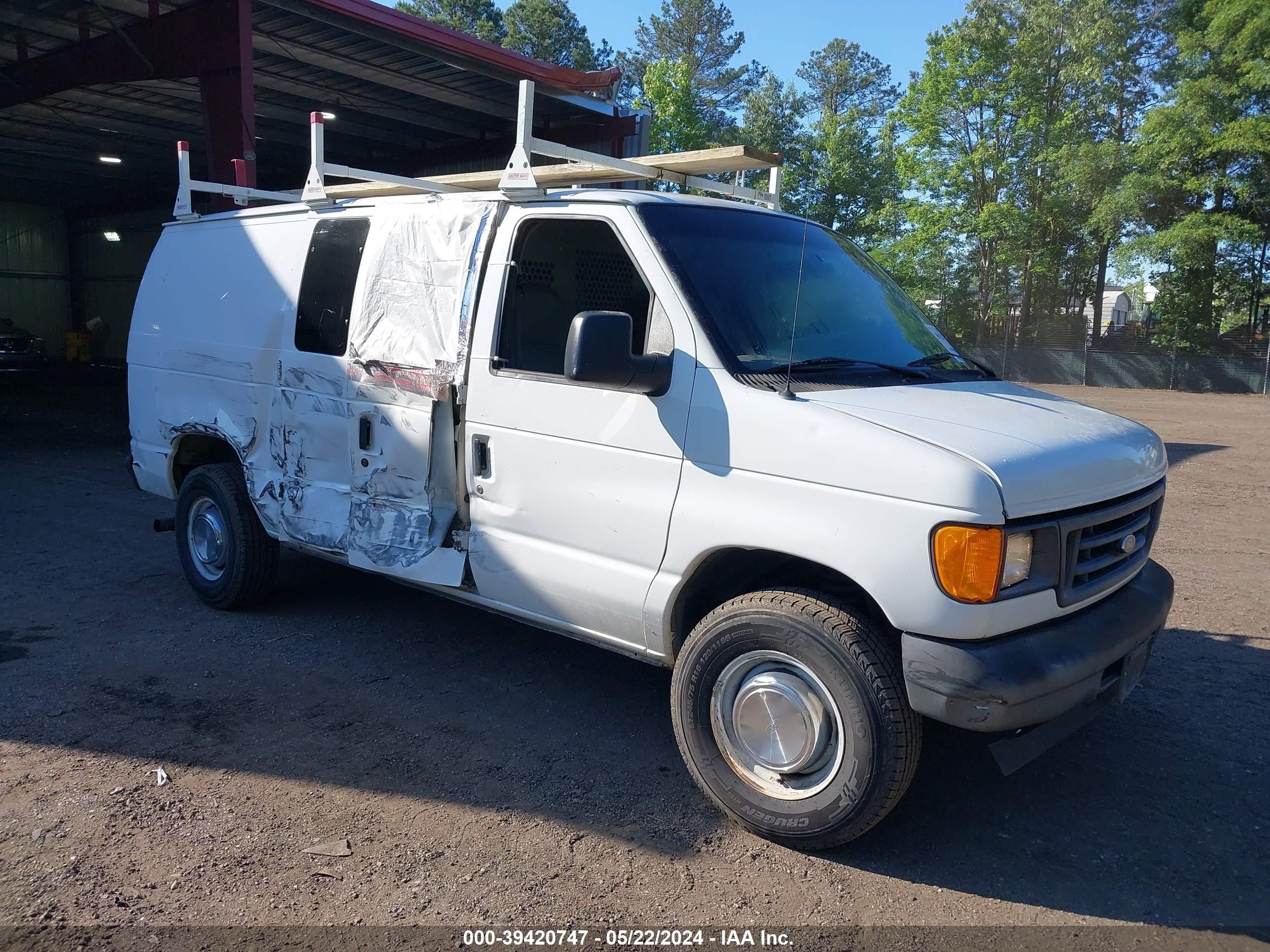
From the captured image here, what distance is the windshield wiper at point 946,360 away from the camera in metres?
4.01

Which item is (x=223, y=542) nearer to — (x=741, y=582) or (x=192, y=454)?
(x=192, y=454)

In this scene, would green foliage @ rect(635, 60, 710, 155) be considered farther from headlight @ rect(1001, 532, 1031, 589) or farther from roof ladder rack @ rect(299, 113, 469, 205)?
headlight @ rect(1001, 532, 1031, 589)

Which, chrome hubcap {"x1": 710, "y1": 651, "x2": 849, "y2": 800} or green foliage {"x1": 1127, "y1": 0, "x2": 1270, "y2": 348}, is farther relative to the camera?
green foliage {"x1": 1127, "y1": 0, "x2": 1270, "y2": 348}

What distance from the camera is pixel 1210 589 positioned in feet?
21.6

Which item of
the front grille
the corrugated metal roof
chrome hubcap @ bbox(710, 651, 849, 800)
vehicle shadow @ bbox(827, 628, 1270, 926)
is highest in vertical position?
the corrugated metal roof

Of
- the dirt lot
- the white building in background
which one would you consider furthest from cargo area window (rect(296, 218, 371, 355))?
the white building in background

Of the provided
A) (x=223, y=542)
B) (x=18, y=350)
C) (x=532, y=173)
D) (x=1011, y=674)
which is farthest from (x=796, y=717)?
(x=18, y=350)

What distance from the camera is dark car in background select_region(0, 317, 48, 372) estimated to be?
2078cm

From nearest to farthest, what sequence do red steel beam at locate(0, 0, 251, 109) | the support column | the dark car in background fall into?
1. the support column
2. red steel beam at locate(0, 0, 251, 109)
3. the dark car in background

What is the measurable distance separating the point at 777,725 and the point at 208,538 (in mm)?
4033

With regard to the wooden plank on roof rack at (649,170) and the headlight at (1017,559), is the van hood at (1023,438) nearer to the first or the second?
the headlight at (1017,559)

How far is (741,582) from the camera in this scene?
12.2ft

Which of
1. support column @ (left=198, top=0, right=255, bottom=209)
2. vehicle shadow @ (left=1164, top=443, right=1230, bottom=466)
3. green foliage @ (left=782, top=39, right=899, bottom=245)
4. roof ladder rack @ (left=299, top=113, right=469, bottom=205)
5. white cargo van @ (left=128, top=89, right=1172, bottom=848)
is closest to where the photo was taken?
white cargo van @ (left=128, top=89, right=1172, bottom=848)

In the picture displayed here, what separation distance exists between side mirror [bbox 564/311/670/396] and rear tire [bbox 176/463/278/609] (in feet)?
9.63
